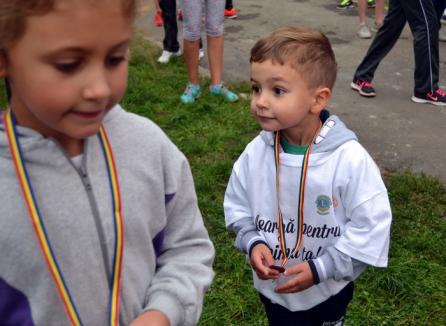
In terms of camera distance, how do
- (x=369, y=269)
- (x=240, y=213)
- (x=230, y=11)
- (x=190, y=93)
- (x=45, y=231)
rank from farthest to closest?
(x=230, y=11), (x=190, y=93), (x=369, y=269), (x=240, y=213), (x=45, y=231)

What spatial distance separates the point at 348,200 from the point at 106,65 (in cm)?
105

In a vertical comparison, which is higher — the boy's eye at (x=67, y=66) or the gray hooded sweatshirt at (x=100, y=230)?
the boy's eye at (x=67, y=66)

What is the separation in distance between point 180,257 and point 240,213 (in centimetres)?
68

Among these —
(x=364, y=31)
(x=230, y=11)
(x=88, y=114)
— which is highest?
(x=88, y=114)

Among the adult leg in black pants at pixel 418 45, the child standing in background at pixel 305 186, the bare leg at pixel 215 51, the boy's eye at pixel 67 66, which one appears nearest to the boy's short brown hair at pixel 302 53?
the child standing in background at pixel 305 186

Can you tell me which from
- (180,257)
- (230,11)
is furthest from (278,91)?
(230,11)

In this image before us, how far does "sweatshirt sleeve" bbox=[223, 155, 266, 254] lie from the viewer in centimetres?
208

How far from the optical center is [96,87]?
1128 mm

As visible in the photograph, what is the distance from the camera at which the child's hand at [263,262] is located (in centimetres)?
195

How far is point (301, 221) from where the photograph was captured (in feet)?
6.52

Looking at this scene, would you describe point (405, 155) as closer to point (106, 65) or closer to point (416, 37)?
point (416, 37)

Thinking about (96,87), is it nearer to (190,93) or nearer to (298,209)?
(298,209)

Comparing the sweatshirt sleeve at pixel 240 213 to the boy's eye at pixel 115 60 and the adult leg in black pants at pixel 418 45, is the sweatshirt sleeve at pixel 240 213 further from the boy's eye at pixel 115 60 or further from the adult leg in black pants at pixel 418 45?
the adult leg in black pants at pixel 418 45

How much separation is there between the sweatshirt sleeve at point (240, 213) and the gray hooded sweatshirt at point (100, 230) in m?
0.60
